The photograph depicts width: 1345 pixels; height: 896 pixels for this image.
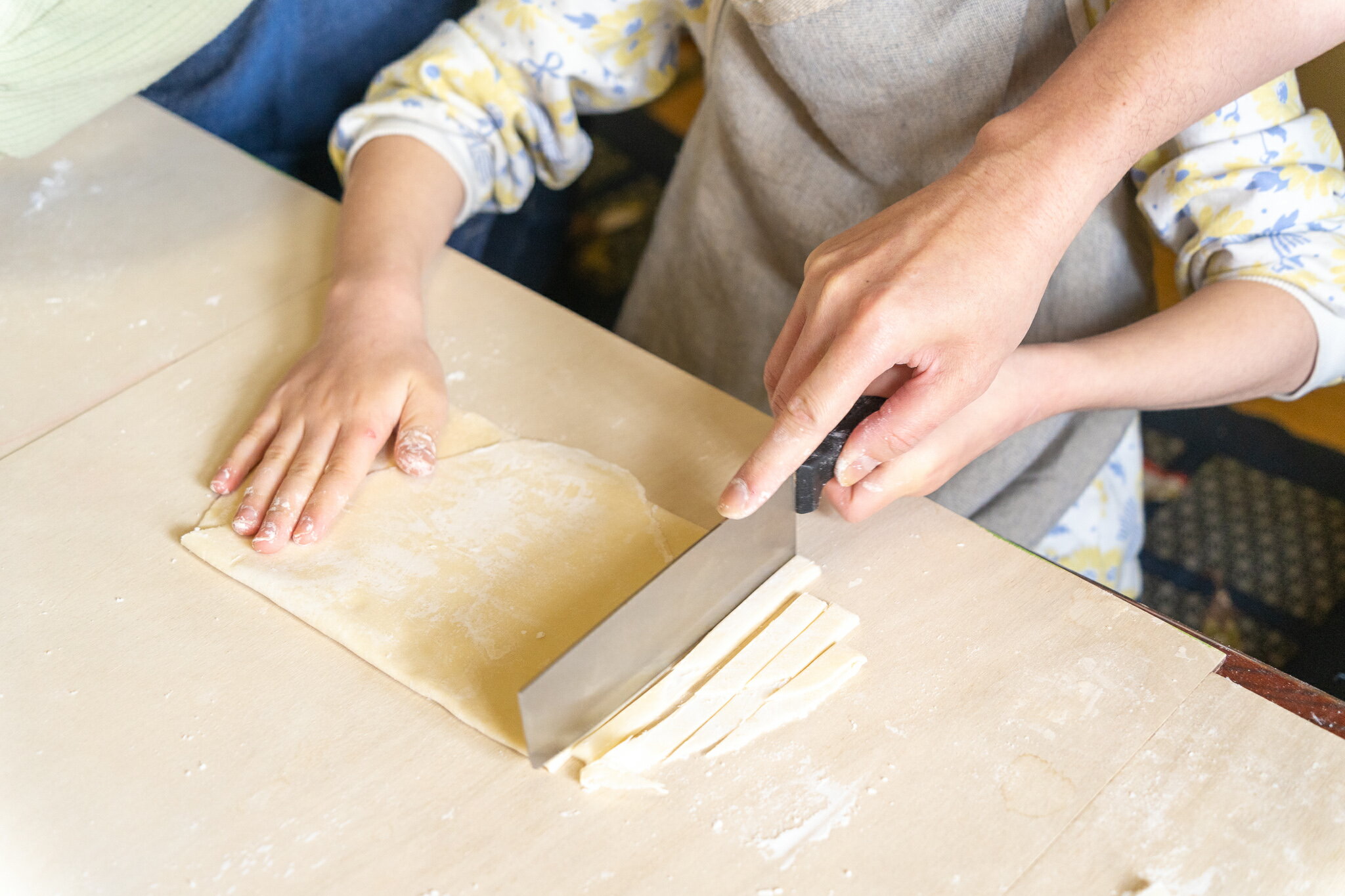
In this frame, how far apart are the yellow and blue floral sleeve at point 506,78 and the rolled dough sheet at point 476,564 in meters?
0.41

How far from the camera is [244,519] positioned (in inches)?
30.3

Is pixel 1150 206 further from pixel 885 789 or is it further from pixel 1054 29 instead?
pixel 885 789

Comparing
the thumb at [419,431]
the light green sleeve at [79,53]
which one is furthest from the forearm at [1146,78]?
the light green sleeve at [79,53]

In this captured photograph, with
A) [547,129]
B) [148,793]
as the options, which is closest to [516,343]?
[547,129]

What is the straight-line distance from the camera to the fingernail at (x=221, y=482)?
2.64 feet

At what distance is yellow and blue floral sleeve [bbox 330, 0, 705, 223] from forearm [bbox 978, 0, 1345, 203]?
1.65ft

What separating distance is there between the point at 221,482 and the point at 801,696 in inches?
18.4

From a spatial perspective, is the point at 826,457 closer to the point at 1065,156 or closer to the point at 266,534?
the point at 1065,156

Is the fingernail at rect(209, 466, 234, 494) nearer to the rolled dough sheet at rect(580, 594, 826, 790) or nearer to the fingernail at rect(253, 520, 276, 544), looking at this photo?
the fingernail at rect(253, 520, 276, 544)

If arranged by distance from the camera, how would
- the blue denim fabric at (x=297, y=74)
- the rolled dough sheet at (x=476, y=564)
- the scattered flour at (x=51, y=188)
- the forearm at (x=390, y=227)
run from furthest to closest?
the blue denim fabric at (x=297, y=74) < the scattered flour at (x=51, y=188) < the forearm at (x=390, y=227) < the rolled dough sheet at (x=476, y=564)

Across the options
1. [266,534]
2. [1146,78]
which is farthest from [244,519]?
[1146,78]

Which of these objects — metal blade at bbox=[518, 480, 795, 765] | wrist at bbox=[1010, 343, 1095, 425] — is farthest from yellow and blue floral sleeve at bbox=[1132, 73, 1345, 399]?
metal blade at bbox=[518, 480, 795, 765]

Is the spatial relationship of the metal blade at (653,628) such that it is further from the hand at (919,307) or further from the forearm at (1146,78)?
the forearm at (1146,78)

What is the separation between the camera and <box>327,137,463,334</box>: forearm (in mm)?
911
